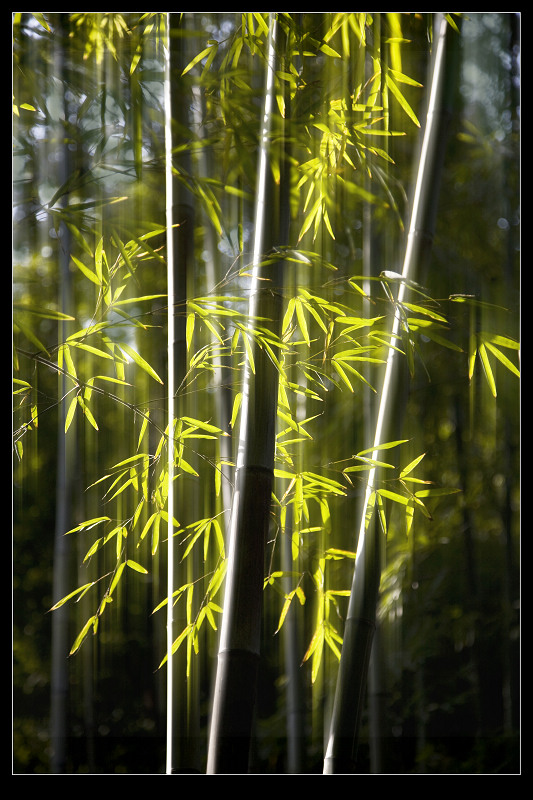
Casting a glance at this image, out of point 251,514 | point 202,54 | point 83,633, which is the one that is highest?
point 202,54

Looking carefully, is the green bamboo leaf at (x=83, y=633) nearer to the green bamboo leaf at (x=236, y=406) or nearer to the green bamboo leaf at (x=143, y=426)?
the green bamboo leaf at (x=143, y=426)

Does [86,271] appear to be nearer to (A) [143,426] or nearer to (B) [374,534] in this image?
(A) [143,426]

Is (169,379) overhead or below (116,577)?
overhead

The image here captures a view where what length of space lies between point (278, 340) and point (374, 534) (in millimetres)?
432

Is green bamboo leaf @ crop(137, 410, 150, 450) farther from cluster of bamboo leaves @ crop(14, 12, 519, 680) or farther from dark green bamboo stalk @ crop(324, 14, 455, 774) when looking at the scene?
dark green bamboo stalk @ crop(324, 14, 455, 774)

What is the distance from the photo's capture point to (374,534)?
1.40 m

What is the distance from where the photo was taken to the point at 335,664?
1.37 m

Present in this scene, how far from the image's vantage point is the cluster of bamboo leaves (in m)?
1.39

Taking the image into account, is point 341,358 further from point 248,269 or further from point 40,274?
point 40,274

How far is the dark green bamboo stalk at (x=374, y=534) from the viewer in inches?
53.5

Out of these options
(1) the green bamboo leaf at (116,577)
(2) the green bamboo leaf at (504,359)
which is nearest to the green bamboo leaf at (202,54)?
(2) the green bamboo leaf at (504,359)

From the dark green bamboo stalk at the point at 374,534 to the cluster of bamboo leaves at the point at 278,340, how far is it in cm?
3

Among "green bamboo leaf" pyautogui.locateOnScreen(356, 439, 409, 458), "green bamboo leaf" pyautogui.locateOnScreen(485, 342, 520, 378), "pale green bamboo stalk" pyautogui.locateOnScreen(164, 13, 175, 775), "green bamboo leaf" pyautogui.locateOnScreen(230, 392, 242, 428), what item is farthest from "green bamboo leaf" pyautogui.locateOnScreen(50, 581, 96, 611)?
"green bamboo leaf" pyautogui.locateOnScreen(485, 342, 520, 378)

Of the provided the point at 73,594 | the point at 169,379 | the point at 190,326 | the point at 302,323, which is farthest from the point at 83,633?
the point at 302,323
